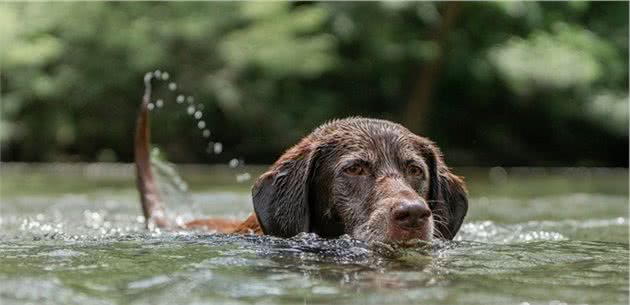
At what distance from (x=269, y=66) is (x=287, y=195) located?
1767 centimetres

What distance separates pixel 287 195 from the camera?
217 inches

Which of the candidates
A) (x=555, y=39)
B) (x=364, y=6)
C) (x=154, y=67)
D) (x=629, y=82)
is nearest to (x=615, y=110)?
(x=629, y=82)

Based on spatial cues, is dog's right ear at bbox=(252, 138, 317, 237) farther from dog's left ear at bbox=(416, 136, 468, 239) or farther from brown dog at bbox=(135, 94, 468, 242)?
dog's left ear at bbox=(416, 136, 468, 239)

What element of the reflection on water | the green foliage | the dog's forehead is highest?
the green foliage

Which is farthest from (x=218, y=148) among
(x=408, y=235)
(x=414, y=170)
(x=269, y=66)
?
(x=408, y=235)

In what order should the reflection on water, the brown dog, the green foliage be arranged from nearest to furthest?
the reflection on water < the brown dog < the green foliage

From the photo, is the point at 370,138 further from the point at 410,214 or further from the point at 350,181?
the point at 410,214

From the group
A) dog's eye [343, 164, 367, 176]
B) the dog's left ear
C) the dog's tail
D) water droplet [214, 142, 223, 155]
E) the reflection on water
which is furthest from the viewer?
water droplet [214, 142, 223, 155]

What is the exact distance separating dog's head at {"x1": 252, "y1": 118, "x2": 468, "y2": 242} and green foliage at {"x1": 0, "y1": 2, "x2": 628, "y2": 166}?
16349mm

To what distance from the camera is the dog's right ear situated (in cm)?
549

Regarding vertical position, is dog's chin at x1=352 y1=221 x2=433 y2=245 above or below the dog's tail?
below

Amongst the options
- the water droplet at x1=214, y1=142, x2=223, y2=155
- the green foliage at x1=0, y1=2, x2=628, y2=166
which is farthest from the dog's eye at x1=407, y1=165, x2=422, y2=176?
the green foliage at x1=0, y1=2, x2=628, y2=166

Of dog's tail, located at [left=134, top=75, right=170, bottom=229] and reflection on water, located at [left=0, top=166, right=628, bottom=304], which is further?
dog's tail, located at [left=134, top=75, right=170, bottom=229]

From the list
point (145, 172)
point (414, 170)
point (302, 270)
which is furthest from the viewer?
point (145, 172)
